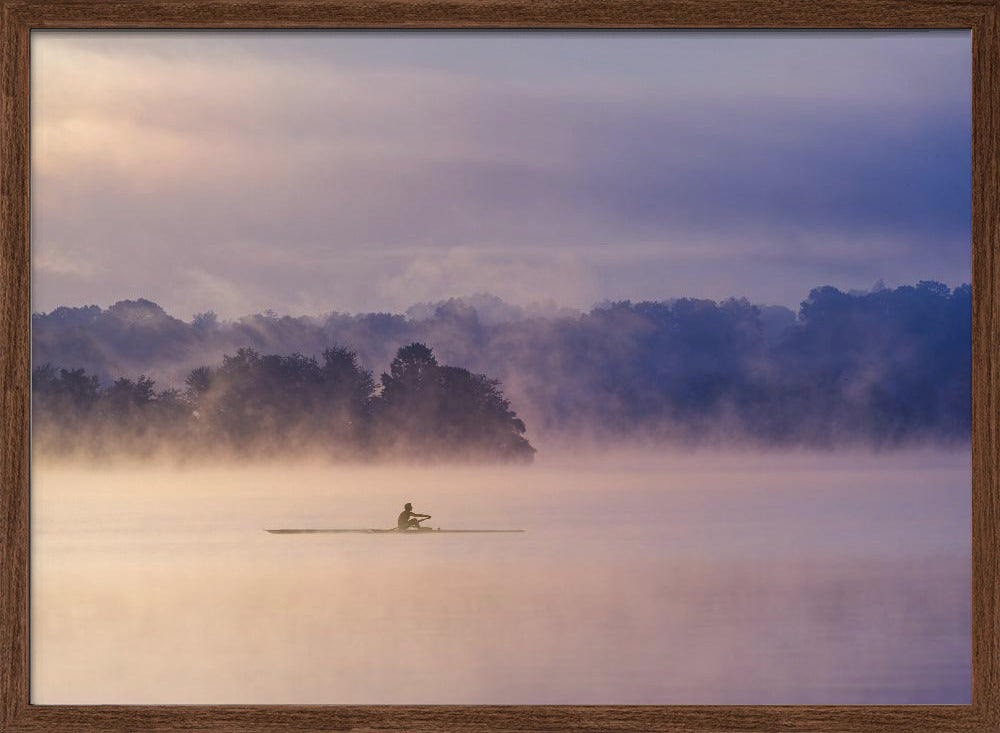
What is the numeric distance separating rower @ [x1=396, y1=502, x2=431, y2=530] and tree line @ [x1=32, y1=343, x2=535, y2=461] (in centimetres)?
12

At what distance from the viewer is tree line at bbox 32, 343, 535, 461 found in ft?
8.86

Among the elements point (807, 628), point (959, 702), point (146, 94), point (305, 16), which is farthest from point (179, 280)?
point (959, 702)

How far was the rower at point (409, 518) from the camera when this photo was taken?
8.77 feet

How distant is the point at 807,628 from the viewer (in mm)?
2662

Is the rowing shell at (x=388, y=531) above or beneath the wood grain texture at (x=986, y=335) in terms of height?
beneath

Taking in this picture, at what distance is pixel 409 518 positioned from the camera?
2674 millimetres

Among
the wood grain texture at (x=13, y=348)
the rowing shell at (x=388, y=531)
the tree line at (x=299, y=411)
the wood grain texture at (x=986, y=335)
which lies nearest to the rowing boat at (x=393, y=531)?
the rowing shell at (x=388, y=531)

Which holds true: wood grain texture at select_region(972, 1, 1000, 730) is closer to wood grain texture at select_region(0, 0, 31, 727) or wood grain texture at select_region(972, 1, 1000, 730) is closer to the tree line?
the tree line

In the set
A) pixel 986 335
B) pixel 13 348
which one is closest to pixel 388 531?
pixel 13 348

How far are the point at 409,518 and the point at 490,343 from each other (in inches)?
15.5

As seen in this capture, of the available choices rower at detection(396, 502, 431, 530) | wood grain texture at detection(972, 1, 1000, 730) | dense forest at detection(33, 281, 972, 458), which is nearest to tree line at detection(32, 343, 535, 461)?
dense forest at detection(33, 281, 972, 458)

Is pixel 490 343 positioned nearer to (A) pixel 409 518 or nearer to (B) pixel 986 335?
(A) pixel 409 518

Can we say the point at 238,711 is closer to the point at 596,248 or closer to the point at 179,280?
the point at 179,280

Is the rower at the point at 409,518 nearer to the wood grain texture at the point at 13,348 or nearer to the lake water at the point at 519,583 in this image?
the lake water at the point at 519,583
